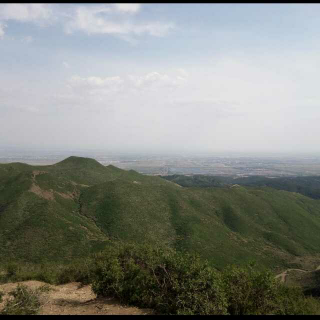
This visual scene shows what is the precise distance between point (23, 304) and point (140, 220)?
190 ft

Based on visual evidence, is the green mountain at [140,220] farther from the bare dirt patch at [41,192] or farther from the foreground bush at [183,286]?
the foreground bush at [183,286]

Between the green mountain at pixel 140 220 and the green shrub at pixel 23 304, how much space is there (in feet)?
116

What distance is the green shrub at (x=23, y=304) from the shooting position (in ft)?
55.1

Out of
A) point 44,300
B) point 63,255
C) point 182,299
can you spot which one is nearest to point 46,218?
point 63,255

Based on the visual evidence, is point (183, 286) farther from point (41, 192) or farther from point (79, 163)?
point (79, 163)

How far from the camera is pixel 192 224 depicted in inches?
3044

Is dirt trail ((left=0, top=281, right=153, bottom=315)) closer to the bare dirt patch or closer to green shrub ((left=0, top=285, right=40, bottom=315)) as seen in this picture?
green shrub ((left=0, top=285, right=40, bottom=315))

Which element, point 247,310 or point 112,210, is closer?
point 247,310

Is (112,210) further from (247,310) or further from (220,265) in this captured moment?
(247,310)

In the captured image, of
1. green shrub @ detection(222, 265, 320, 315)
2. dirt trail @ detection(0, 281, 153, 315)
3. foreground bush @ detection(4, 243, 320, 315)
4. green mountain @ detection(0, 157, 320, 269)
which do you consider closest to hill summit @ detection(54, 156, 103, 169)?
green mountain @ detection(0, 157, 320, 269)

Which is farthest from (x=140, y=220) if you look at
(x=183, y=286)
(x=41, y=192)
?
(x=183, y=286)

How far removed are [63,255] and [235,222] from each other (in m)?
56.4

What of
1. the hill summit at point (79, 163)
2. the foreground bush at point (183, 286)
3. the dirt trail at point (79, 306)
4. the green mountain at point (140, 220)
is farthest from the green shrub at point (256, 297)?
the hill summit at point (79, 163)

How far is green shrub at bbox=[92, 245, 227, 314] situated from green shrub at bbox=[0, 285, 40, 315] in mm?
5782
